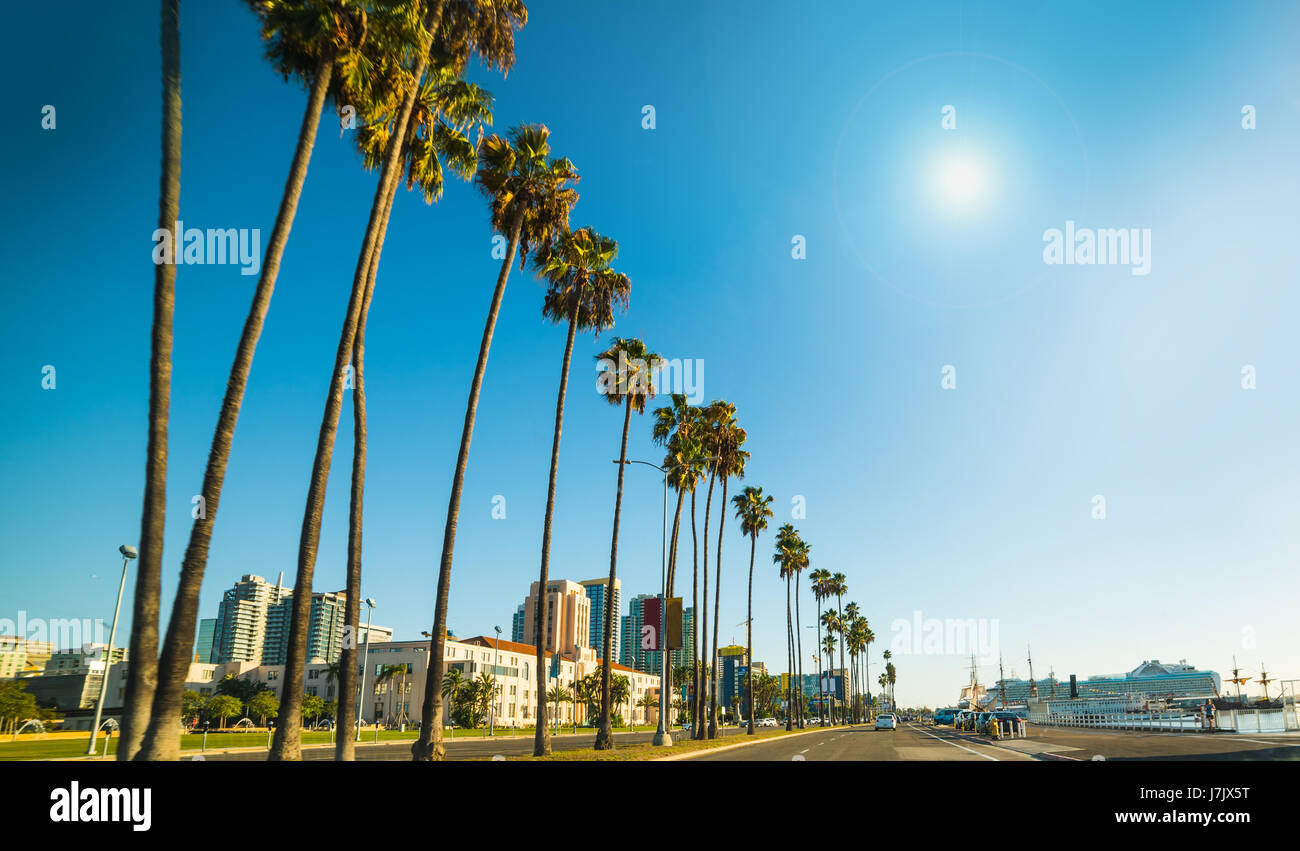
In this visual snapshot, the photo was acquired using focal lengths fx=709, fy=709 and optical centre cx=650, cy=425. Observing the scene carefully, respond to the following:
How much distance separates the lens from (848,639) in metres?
138

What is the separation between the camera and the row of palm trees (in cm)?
1304

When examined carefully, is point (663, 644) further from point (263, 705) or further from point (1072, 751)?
point (263, 705)

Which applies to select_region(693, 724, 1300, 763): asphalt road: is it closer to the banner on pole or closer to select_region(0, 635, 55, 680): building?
the banner on pole

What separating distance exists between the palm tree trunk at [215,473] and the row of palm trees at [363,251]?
27 mm

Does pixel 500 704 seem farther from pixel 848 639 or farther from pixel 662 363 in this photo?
pixel 662 363

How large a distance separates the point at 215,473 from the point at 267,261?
473 cm

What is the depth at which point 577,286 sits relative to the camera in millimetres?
31031

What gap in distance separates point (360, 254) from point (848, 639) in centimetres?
13577

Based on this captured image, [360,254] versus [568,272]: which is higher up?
[568,272]
